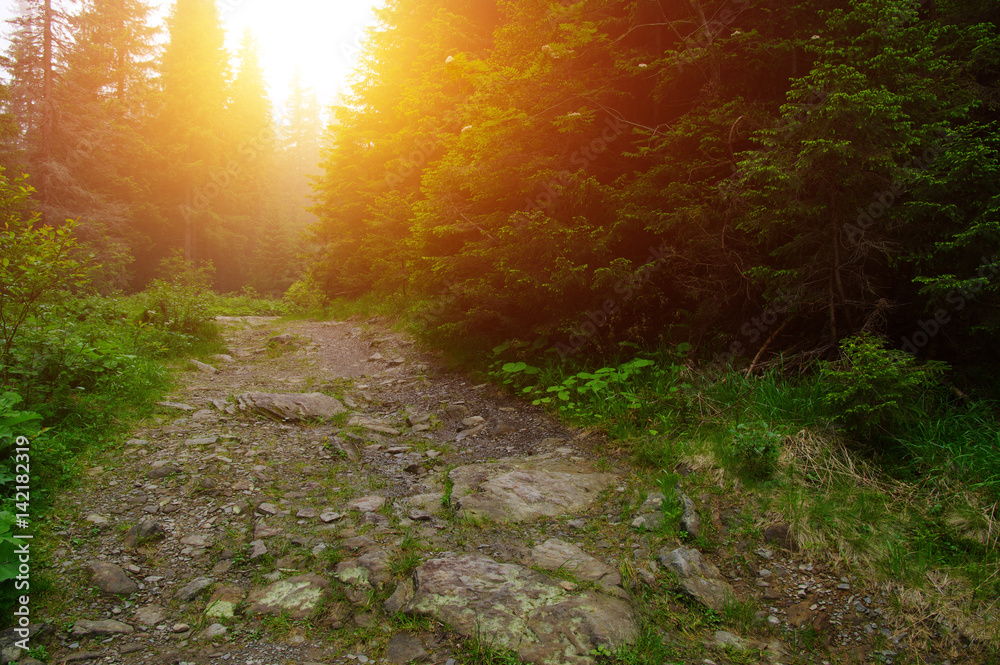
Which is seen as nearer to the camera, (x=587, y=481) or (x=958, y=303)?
(x=958, y=303)

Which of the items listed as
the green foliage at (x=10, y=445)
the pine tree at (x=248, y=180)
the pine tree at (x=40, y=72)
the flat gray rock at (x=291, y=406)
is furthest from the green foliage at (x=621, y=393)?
the pine tree at (x=248, y=180)

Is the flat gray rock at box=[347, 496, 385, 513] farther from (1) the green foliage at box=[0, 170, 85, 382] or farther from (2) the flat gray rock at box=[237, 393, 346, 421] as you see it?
(1) the green foliage at box=[0, 170, 85, 382]

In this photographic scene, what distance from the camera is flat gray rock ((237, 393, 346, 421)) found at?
6.21m

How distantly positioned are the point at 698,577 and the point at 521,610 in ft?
4.24

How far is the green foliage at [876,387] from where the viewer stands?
357 centimetres

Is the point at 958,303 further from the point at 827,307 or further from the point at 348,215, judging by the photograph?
the point at 348,215

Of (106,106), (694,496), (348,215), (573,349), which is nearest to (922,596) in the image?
(694,496)

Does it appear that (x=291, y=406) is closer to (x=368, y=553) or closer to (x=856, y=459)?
(x=368, y=553)

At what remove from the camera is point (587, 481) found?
4.50 meters

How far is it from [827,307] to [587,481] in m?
3.09

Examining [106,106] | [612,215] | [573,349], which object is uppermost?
[106,106]

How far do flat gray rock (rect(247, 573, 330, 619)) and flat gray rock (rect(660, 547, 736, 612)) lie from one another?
7.97ft

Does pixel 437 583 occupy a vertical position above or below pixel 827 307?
below

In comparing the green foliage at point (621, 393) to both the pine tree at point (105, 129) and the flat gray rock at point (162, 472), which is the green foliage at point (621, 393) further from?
the pine tree at point (105, 129)
